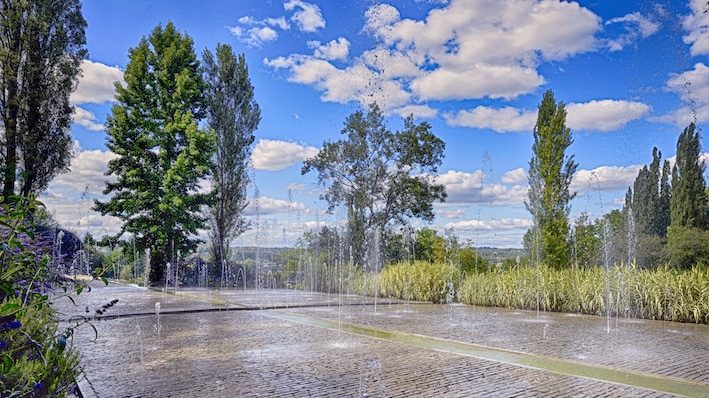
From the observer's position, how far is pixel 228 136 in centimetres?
2262

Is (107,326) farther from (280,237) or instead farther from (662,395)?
(280,237)

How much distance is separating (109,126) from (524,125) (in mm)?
16283

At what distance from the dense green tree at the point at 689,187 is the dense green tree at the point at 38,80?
2418 cm

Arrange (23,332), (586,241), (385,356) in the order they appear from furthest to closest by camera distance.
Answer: (586,241) → (385,356) → (23,332)

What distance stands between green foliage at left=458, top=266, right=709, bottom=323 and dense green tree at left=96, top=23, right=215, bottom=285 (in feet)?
39.6

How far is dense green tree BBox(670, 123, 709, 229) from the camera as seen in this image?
72.5 ft

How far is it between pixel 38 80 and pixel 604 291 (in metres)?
17.3

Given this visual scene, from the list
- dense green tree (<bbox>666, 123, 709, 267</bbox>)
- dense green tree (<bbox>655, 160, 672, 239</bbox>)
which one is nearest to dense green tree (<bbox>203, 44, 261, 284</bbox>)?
dense green tree (<bbox>666, 123, 709, 267</bbox>)

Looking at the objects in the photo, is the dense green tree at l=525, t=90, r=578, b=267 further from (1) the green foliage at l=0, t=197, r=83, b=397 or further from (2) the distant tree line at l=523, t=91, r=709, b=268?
(1) the green foliage at l=0, t=197, r=83, b=397

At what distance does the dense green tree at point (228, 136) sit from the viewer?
881 inches

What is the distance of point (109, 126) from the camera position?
808 inches

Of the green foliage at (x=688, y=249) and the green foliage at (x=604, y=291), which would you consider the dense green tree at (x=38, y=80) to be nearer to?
the green foliage at (x=604, y=291)

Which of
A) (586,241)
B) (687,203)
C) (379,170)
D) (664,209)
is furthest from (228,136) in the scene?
(664,209)

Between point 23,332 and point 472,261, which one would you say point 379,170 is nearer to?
point 472,261
